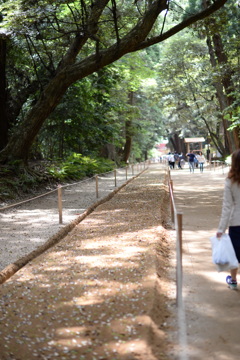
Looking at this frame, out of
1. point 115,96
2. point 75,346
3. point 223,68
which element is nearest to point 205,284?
point 75,346

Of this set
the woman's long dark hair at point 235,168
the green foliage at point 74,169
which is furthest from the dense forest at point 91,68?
the woman's long dark hair at point 235,168

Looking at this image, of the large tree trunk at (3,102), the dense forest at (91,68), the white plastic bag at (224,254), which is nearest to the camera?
the white plastic bag at (224,254)

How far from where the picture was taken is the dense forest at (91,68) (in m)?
15.1

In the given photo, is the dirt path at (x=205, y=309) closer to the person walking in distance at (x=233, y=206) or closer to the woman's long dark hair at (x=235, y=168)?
the person walking in distance at (x=233, y=206)

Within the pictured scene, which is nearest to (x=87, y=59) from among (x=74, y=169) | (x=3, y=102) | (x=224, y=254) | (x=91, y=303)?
(x=3, y=102)

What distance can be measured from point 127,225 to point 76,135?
1643 centimetres

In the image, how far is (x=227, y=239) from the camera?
5.30 m

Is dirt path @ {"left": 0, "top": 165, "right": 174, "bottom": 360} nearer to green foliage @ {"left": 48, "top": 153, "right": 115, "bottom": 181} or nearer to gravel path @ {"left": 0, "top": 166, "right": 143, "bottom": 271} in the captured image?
gravel path @ {"left": 0, "top": 166, "right": 143, "bottom": 271}

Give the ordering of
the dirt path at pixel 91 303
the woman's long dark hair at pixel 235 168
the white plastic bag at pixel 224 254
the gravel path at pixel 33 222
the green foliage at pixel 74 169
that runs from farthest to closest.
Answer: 1. the green foliage at pixel 74 169
2. the gravel path at pixel 33 222
3. the woman's long dark hair at pixel 235 168
4. the white plastic bag at pixel 224 254
5. the dirt path at pixel 91 303

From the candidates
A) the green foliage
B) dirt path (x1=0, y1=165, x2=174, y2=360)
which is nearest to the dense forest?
the green foliage

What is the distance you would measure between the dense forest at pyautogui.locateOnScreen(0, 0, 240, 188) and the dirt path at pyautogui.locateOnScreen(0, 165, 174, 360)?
843cm

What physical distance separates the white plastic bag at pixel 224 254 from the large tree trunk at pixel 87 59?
10.6m

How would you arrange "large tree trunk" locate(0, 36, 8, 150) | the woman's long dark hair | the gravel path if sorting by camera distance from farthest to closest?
"large tree trunk" locate(0, 36, 8, 150)
the gravel path
the woman's long dark hair

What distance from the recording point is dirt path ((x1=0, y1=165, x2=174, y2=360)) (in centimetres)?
408
